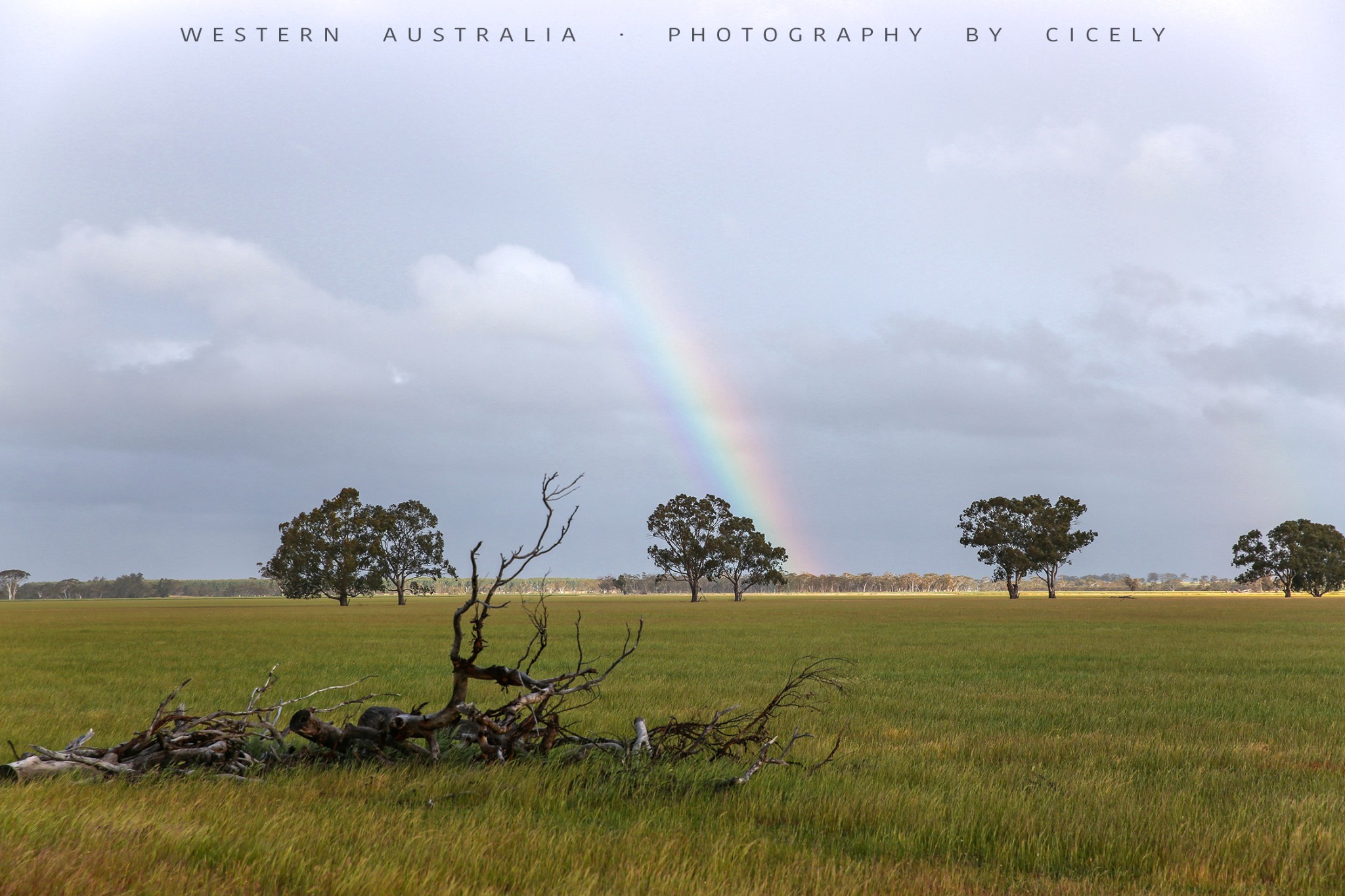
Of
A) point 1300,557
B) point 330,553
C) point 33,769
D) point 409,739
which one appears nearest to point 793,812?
point 409,739

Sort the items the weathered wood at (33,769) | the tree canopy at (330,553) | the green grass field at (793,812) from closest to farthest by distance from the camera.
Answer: the green grass field at (793,812) < the weathered wood at (33,769) < the tree canopy at (330,553)

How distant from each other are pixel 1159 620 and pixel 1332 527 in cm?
12065

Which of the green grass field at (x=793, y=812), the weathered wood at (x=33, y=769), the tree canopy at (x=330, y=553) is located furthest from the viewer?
the tree canopy at (x=330, y=553)

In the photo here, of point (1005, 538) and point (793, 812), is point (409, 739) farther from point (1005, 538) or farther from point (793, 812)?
point (1005, 538)

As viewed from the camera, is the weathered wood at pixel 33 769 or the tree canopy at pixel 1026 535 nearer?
the weathered wood at pixel 33 769

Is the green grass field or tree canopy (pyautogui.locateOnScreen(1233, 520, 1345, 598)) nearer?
the green grass field

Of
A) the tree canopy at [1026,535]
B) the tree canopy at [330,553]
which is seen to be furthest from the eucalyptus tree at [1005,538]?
the tree canopy at [330,553]

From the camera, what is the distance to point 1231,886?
5.75 meters

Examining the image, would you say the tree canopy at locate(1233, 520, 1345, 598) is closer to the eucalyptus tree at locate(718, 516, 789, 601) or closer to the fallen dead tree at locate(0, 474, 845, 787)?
the eucalyptus tree at locate(718, 516, 789, 601)

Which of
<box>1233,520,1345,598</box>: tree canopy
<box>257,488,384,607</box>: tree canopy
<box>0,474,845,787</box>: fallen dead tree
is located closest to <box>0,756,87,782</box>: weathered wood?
<box>0,474,845,787</box>: fallen dead tree

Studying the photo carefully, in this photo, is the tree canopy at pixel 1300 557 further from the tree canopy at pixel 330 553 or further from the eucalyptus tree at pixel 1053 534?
the tree canopy at pixel 330 553

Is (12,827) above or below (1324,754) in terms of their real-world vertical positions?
above

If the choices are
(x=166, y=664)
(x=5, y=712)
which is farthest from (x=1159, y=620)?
(x=5, y=712)

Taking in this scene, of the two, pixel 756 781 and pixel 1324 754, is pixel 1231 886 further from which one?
pixel 1324 754
